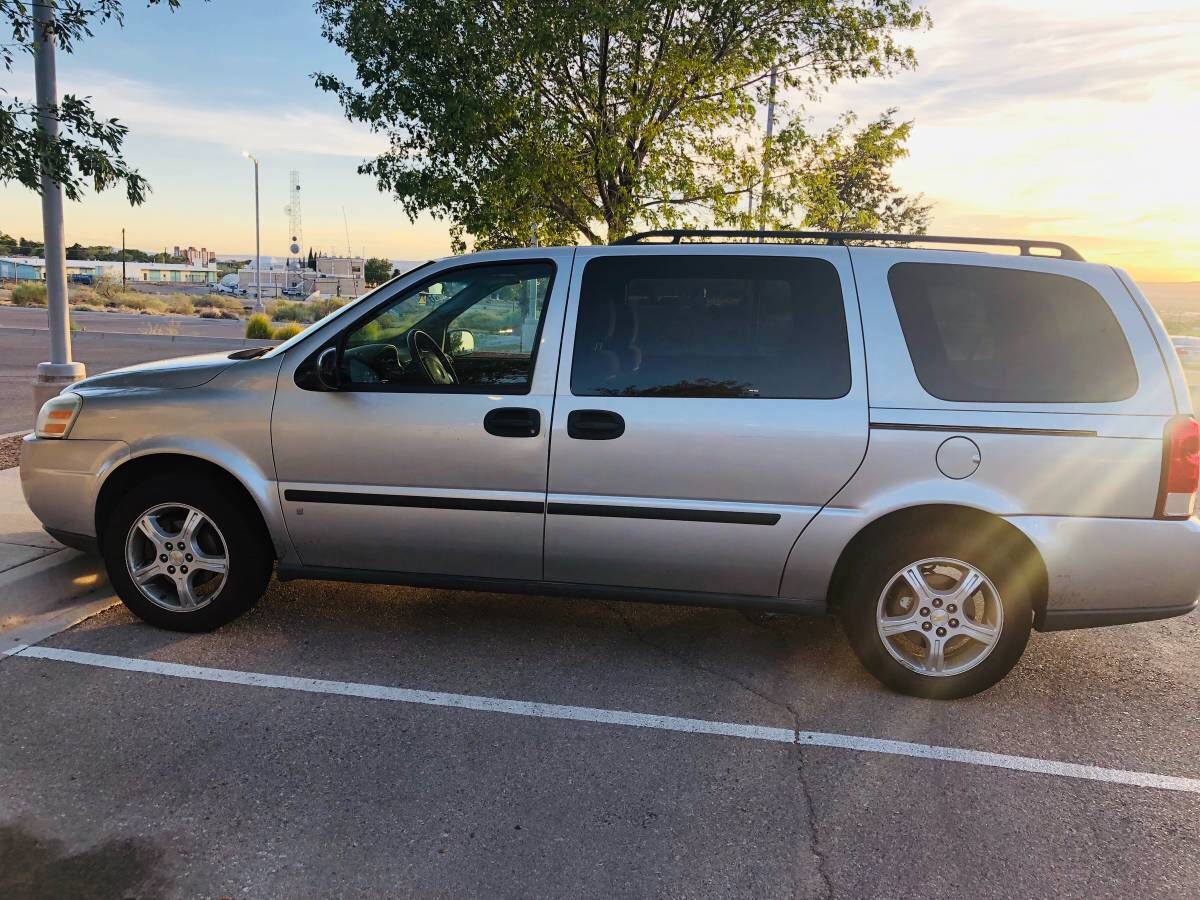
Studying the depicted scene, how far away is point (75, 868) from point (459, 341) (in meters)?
2.55

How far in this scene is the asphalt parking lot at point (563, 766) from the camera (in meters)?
2.57

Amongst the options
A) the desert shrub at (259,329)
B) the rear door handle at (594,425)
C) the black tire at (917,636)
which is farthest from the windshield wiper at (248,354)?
the desert shrub at (259,329)

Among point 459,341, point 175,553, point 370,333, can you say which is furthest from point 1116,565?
point 175,553

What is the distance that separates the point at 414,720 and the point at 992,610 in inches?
93.8

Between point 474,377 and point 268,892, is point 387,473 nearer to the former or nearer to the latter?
point 474,377

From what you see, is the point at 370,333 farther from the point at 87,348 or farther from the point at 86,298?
the point at 86,298

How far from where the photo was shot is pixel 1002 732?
11.5 ft

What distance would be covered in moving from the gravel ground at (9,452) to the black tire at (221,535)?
3.55 metres

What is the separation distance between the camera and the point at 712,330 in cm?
370

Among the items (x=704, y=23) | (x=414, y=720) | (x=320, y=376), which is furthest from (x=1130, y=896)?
(x=704, y=23)

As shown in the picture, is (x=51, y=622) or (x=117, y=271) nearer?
(x=51, y=622)

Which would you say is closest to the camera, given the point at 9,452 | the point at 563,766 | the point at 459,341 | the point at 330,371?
the point at 563,766

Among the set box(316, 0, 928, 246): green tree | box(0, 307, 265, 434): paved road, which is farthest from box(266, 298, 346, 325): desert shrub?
box(316, 0, 928, 246): green tree

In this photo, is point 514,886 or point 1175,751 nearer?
point 514,886
